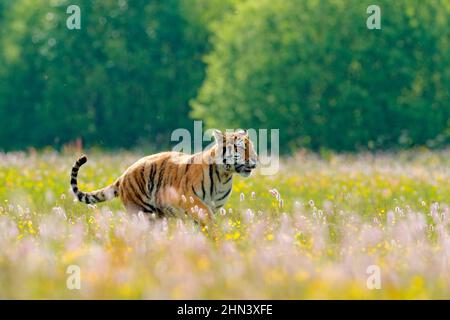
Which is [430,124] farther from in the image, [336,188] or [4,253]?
[4,253]

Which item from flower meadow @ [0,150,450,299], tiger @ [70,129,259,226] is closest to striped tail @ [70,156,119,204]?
tiger @ [70,129,259,226]

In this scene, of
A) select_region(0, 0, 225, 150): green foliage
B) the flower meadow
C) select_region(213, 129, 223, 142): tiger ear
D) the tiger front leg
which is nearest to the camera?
the flower meadow

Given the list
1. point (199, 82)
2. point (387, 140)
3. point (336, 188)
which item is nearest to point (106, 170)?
point (336, 188)

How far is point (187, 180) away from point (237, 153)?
2.56 feet

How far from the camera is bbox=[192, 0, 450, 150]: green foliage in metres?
29.1

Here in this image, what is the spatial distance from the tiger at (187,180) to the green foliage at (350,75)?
59.5 feet

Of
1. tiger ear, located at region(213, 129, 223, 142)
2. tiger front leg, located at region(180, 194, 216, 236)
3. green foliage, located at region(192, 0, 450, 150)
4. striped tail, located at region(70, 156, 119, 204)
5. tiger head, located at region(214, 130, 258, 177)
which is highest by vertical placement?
green foliage, located at region(192, 0, 450, 150)

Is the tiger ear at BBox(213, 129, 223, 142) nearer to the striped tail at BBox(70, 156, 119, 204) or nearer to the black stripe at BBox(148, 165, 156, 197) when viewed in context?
the black stripe at BBox(148, 165, 156, 197)

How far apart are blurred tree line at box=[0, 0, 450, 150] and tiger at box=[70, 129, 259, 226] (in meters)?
18.2

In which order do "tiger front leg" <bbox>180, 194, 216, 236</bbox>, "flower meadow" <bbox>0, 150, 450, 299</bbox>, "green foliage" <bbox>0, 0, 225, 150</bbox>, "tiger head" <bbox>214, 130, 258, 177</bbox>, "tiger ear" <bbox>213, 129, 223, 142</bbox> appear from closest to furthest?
"flower meadow" <bbox>0, 150, 450, 299</bbox> < "tiger front leg" <bbox>180, 194, 216, 236</bbox> < "tiger head" <bbox>214, 130, 258, 177</bbox> < "tiger ear" <bbox>213, 129, 223, 142</bbox> < "green foliage" <bbox>0, 0, 225, 150</bbox>

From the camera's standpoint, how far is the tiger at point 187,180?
35.2ft

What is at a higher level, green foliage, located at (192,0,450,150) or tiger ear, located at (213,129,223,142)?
green foliage, located at (192,0,450,150)

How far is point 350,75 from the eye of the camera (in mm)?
29875

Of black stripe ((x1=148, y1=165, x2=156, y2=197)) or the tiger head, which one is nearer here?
the tiger head
